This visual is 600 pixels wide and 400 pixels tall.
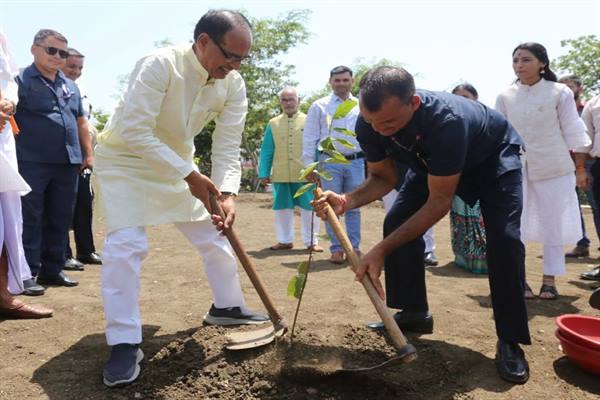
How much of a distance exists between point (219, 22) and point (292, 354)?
68.0 inches

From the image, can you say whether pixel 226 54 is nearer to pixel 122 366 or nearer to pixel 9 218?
pixel 122 366

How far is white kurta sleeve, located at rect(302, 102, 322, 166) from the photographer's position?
20.0ft

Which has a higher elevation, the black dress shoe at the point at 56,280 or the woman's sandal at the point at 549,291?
the black dress shoe at the point at 56,280

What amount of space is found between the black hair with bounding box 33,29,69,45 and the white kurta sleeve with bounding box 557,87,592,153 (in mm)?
3955

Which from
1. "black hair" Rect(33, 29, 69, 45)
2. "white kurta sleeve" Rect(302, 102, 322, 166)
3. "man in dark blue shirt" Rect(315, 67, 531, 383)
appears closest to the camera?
"man in dark blue shirt" Rect(315, 67, 531, 383)

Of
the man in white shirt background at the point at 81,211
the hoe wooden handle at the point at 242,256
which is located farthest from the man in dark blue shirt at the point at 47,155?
the hoe wooden handle at the point at 242,256

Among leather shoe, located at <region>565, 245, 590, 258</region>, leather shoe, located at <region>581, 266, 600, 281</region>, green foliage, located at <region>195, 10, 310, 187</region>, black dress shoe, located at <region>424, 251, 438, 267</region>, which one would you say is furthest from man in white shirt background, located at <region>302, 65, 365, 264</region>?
green foliage, located at <region>195, 10, 310, 187</region>

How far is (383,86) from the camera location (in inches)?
97.9

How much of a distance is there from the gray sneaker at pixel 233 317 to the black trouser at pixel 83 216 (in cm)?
292

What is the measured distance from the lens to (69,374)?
110 inches

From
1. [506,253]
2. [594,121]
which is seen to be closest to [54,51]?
[506,253]

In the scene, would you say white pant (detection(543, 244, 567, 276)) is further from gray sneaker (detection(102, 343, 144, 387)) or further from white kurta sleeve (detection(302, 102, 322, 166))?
gray sneaker (detection(102, 343, 144, 387))

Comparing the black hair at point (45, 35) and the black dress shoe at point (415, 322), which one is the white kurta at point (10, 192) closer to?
the black hair at point (45, 35)

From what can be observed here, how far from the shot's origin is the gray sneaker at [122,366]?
8.64 feet
